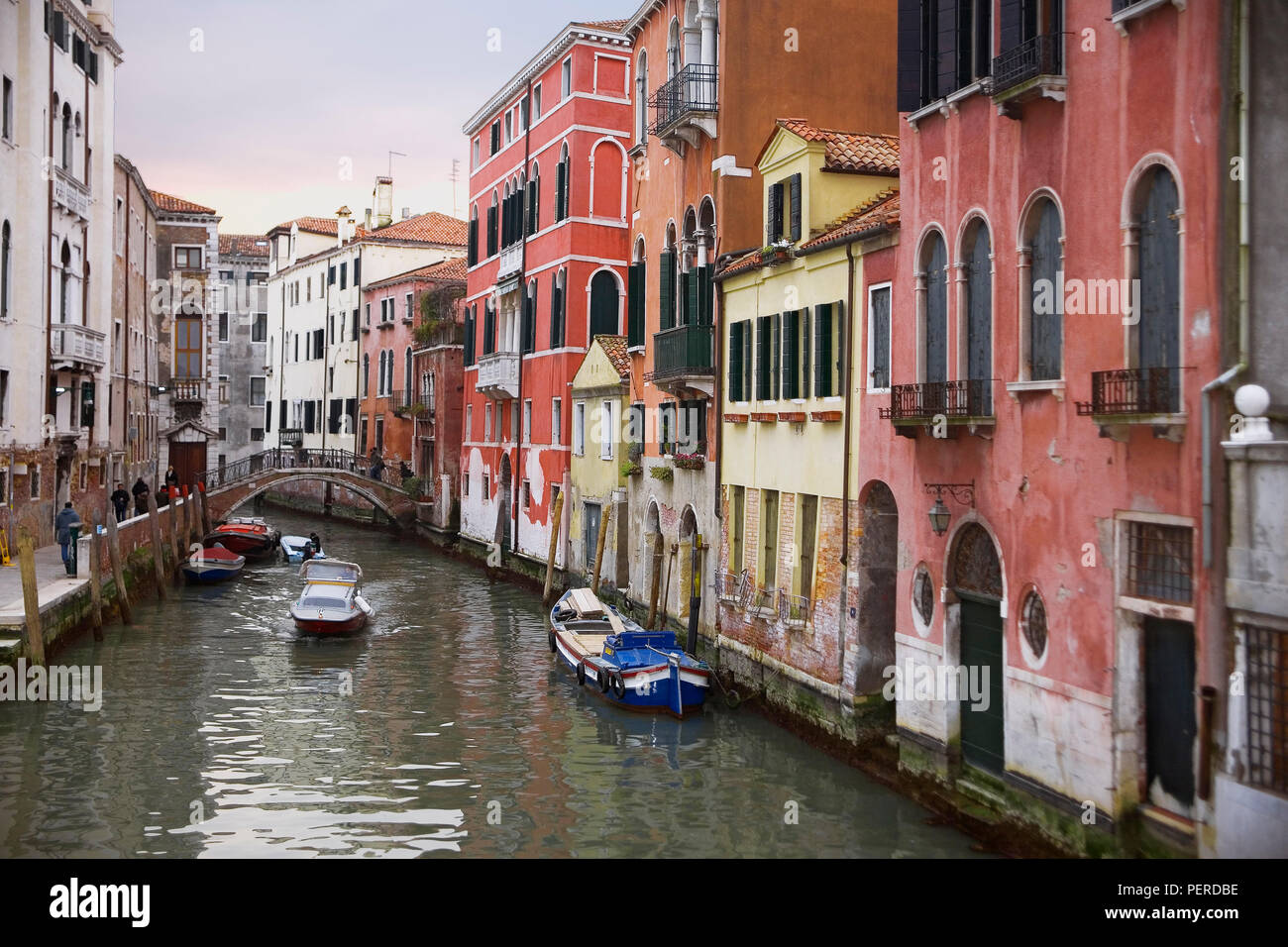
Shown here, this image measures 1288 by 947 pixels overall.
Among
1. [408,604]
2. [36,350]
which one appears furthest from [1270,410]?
[36,350]

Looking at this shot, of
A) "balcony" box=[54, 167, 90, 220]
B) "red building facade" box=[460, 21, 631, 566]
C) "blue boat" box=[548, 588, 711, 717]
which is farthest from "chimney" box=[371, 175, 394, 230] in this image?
"blue boat" box=[548, 588, 711, 717]

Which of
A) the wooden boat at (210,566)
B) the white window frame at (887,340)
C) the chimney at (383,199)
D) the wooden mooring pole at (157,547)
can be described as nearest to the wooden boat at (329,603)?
the wooden mooring pole at (157,547)

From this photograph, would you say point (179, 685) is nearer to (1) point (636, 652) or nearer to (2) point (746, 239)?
(1) point (636, 652)

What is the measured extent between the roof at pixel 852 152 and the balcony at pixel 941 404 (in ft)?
13.3

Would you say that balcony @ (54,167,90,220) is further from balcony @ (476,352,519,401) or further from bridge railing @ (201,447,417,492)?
bridge railing @ (201,447,417,492)

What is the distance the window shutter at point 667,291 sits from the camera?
66.8 feet

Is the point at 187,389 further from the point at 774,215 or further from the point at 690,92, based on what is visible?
the point at 774,215

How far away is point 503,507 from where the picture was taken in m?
32.0

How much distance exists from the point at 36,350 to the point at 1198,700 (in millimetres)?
22797

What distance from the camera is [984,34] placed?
11352 mm

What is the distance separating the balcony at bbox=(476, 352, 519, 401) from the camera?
3155 centimetres

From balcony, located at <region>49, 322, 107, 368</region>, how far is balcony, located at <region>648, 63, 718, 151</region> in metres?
13.6
